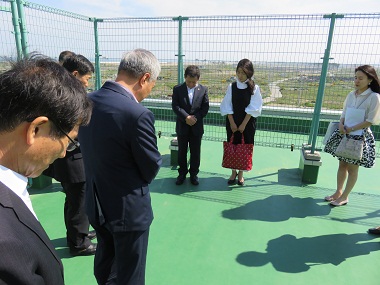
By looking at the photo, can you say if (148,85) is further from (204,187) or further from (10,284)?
(204,187)

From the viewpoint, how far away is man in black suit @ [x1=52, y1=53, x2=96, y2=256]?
2391mm

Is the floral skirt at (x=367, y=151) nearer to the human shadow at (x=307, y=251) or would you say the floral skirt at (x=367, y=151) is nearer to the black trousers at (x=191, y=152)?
the human shadow at (x=307, y=251)

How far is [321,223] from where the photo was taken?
315 centimetres

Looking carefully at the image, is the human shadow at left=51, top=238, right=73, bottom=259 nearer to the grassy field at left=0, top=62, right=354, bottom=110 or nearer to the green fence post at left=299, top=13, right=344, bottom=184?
the grassy field at left=0, top=62, right=354, bottom=110

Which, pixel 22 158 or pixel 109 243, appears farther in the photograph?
pixel 109 243

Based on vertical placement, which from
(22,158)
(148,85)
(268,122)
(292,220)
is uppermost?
(148,85)

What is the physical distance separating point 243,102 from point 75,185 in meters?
2.28

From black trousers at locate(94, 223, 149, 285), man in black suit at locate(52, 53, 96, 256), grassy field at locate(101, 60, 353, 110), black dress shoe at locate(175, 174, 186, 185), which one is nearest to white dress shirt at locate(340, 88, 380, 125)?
→ grassy field at locate(101, 60, 353, 110)

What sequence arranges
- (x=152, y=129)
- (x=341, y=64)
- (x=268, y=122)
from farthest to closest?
(x=268, y=122), (x=341, y=64), (x=152, y=129)

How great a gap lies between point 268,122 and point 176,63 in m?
3.27

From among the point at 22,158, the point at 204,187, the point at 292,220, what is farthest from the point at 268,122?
the point at 22,158

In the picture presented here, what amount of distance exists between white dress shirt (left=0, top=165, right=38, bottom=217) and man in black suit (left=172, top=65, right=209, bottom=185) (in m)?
3.07

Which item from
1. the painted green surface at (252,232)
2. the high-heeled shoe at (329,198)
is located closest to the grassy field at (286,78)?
the painted green surface at (252,232)

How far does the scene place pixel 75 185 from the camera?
8.03 feet
